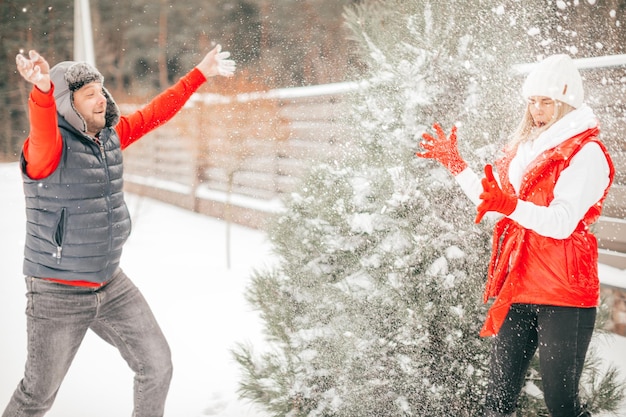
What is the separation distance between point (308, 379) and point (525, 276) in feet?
3.78

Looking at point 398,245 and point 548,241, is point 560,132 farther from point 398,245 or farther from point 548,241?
point 398,245

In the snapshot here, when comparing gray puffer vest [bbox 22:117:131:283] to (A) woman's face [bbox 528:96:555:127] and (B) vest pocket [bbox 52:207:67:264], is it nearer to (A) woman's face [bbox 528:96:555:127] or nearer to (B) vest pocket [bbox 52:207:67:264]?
(B) vest pocket [bbox 52:207:67:264]

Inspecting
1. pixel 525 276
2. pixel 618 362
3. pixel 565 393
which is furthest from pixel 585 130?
pixel 618 362

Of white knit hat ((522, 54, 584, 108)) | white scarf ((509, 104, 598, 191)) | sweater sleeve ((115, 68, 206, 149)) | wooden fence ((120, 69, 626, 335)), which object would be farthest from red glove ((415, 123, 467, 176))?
wooden fence ((120, 69, 626, 335))

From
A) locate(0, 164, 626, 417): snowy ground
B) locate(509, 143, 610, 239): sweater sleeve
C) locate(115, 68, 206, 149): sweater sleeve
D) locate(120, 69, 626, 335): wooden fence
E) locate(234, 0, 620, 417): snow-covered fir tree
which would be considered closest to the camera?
locate(509, 143, 610, 239): sweater sleeve

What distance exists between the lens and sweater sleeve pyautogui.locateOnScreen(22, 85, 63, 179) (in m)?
1.67

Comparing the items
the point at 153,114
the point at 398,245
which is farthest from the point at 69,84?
the point at 398,245

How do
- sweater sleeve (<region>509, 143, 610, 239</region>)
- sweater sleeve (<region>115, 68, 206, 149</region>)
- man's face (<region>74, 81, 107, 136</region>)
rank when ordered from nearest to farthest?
sweater sleeve (<region>509, 143, 610, 239</region>), man's face (<region>74, 81, 107, 136</region>), sweater sleeve (<region>115, 68, 206, 149</region>)

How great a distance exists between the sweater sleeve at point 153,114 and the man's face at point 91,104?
256 mm

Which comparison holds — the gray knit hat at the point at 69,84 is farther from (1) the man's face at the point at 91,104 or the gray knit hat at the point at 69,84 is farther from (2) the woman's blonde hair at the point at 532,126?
(2) the woman's blonde hair at the point at 532,126

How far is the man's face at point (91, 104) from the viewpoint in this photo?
1.96 meters

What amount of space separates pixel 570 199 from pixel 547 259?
23 centimetres

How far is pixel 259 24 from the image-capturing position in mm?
12711

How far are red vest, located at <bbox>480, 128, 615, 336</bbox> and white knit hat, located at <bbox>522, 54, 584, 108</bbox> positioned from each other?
161mm
